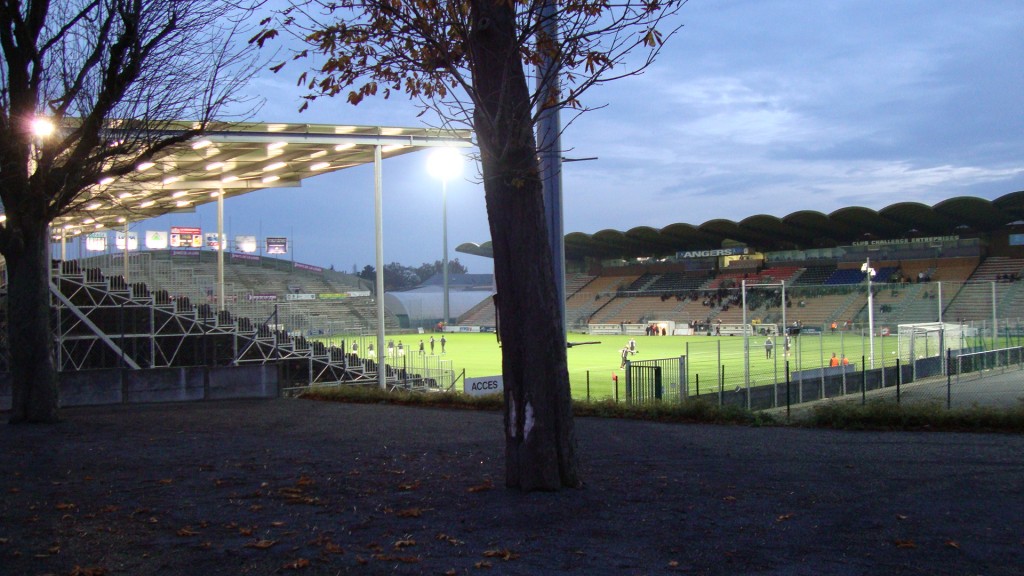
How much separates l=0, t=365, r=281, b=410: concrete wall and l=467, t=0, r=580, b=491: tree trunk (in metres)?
14.9

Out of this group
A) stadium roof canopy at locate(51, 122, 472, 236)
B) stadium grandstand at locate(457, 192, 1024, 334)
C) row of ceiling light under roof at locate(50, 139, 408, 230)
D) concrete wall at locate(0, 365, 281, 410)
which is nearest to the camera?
concrete wall at locate(0, 365, 281, 410)

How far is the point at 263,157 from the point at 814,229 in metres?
47.5

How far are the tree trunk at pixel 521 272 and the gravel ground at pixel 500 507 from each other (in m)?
0.48

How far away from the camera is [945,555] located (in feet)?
19.5

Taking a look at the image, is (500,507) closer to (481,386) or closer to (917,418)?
(917,418)

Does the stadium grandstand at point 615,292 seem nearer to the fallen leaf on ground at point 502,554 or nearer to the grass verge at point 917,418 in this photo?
the grass verge at point 917,418

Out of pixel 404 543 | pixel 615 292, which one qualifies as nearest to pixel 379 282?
pixel 404 543

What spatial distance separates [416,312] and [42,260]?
79795 millimetres

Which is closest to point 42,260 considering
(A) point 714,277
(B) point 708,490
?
(B) point 708,490

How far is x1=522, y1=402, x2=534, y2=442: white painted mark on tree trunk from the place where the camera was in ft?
26.4

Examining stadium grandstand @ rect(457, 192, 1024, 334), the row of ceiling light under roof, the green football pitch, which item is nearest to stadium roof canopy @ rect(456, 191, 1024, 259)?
stadium grandstand @ rect(457, 192, 1024, 334)

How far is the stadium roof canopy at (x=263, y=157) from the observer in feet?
80.0

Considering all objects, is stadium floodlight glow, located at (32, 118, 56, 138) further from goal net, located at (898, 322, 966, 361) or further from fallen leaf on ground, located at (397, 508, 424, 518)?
goal net, located at (898, 322, 966, 361)

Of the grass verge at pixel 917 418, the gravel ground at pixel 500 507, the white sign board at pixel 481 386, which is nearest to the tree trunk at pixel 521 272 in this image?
the gravel ground at pixel 500 507
